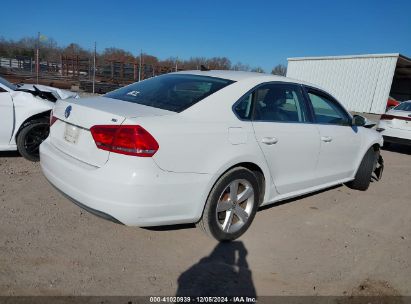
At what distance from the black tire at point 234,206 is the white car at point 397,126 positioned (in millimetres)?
6894

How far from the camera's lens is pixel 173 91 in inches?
141

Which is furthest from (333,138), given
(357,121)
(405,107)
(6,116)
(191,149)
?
(405,107)

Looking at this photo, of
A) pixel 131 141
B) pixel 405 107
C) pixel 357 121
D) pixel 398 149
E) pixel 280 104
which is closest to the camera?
pixel 131 141

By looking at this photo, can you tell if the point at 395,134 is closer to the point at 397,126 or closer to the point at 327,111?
the point at 397,126

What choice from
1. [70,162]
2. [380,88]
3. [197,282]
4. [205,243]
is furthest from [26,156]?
[380,88]

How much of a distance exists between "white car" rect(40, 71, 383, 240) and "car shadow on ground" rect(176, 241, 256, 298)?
20cm

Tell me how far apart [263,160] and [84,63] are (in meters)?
25.3

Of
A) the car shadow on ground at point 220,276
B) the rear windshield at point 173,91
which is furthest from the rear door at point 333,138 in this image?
the car shadow on ground at point 220,276

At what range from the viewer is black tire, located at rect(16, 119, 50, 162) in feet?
17.7

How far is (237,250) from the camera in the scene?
3.41 meters

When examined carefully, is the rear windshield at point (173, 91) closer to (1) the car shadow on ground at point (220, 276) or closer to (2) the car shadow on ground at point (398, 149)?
(1) the car shadow on ground at point (220, 276)

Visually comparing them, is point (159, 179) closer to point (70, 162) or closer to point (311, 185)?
point (70, 162)

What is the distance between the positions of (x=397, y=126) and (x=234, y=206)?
737cm

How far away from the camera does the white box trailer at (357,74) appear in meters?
22.0
